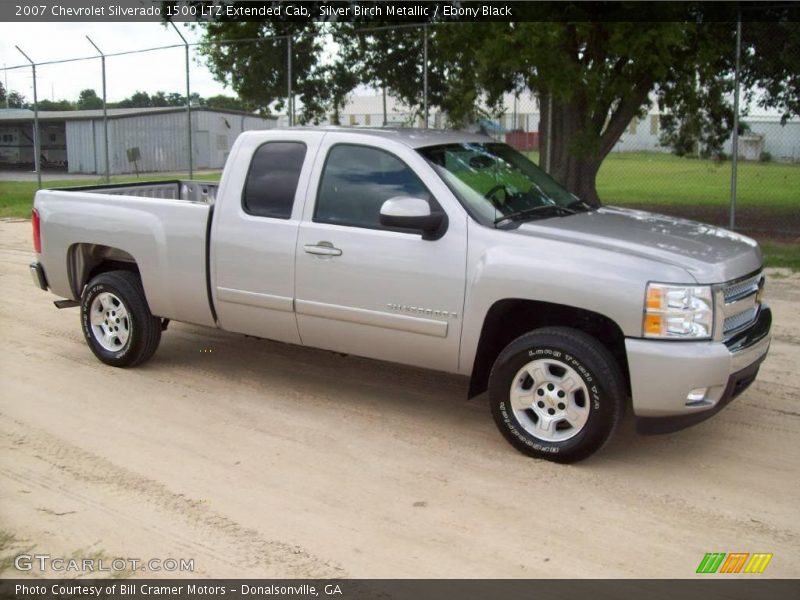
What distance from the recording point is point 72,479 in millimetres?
5125

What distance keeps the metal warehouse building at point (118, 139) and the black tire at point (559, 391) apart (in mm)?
15283

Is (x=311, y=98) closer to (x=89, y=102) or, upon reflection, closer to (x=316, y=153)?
(x=89, y=102)

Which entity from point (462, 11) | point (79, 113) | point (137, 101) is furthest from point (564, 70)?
point (79, 113)

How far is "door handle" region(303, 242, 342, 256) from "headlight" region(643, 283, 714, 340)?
6.70 ft

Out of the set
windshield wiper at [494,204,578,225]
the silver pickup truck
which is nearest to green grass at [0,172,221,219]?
the silver pickup truck

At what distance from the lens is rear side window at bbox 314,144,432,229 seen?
5918 millimetres

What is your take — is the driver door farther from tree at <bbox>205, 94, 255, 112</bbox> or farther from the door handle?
tree at <bbox>205, 94, 255, 112</bbox>

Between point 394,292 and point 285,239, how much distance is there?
941mm

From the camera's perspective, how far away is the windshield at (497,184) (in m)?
5.79

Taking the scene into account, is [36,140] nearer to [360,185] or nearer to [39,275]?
[39,275]

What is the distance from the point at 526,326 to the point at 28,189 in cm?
2190

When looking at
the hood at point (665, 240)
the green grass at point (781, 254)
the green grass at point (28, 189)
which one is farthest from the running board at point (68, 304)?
the green grass at point (28, 189)

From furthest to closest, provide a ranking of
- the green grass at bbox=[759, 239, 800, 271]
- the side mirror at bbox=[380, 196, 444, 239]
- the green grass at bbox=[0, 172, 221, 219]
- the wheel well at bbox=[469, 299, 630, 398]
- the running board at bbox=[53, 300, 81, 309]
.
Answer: the green grass at bbox=[0, 172, 221, 219]
the green grass at bbox=[759, 239, 800, 271]
the running board at bbox=[53, 300, 81, 309]
the side mirror at bbox=[380, 196, 444, 239]
the wheel well at bbox=[469, 299, 630, 398]
